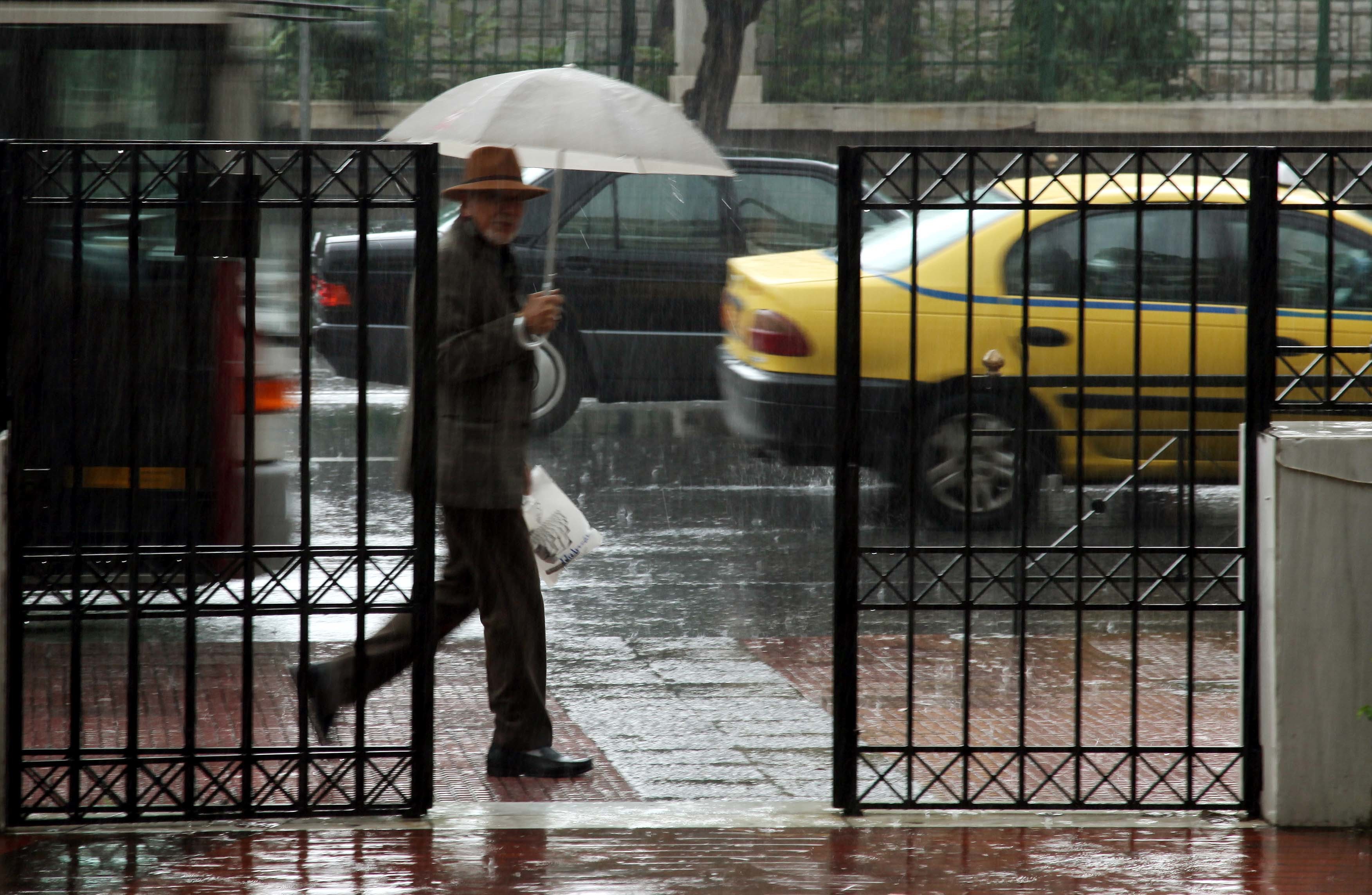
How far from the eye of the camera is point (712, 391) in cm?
1360

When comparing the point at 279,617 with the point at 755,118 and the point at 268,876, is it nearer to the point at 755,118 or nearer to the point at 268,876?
the point at 268,876

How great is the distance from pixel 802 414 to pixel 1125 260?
6.68ft

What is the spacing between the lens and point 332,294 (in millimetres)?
13164

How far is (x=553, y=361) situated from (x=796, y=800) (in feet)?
26.9

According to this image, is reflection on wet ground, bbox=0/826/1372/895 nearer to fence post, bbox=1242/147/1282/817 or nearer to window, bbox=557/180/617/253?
fence post, bbox=1242/147/1282/817

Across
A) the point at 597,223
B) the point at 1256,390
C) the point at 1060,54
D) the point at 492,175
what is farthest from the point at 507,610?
the point at 1060,54

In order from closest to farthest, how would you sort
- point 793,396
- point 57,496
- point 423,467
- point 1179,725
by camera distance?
point 423,467, point 1179,725, point 57,496, point 793,396

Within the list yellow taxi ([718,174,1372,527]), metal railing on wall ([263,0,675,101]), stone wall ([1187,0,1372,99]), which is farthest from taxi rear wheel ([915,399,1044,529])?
stone wall ([1187,0,1372,99])

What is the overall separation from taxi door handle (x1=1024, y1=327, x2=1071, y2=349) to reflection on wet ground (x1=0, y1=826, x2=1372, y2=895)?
453 cm

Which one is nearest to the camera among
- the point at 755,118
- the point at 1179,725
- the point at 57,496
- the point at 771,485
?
the point at 1179,725

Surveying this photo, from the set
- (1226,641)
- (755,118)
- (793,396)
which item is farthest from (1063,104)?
(1226,641)

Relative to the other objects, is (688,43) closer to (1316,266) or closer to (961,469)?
(1316,266)

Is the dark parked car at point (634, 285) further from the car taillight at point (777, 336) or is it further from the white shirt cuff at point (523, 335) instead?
the white shirt cuff at point (523, 335)

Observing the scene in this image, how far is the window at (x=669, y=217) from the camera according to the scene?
44.9 feet
